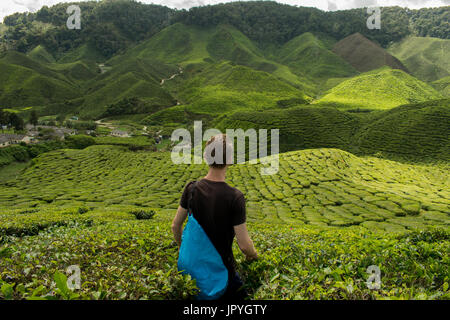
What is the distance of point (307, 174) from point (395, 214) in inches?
489

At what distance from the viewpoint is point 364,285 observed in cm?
421

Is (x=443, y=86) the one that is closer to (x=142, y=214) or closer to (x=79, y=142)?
(x=79, y=142)

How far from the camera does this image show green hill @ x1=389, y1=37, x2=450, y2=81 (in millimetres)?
169500

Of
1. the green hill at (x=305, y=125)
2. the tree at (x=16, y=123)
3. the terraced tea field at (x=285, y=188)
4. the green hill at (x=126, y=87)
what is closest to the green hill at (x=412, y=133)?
the green hill at (x=305, y=125)

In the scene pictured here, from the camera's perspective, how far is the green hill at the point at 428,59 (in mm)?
169500

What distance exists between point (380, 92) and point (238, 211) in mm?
133412

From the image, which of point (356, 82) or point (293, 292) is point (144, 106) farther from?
point (293, 292)

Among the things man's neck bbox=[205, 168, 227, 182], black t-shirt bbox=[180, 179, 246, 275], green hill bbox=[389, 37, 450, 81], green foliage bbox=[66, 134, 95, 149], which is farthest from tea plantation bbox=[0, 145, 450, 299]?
green hill bbox=[389, 37, 450, 81]

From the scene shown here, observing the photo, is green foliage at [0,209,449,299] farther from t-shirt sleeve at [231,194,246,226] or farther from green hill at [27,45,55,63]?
green hill at [27,45,55,63]

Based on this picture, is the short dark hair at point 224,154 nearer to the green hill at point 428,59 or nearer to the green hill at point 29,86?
the green hill at point 29,86

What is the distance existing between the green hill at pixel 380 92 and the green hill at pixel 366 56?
4117cm

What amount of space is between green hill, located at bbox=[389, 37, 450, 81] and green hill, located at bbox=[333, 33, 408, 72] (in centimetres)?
1227

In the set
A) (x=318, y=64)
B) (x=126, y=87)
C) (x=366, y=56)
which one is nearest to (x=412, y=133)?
(x=126, y=87)

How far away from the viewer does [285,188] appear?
28984 mm
